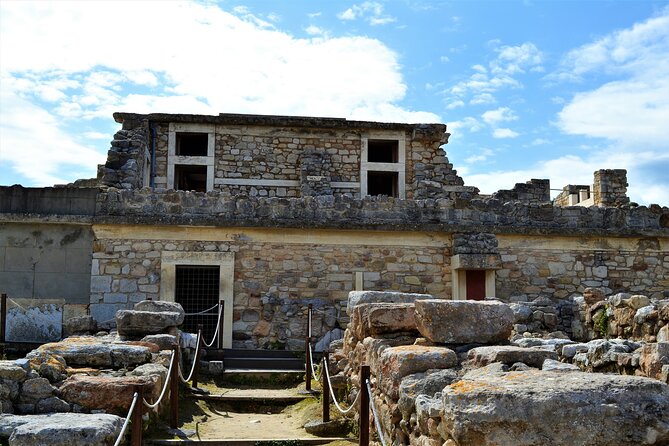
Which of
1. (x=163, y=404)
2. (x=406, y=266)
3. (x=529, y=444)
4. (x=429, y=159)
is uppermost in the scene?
(x=429, y=159)

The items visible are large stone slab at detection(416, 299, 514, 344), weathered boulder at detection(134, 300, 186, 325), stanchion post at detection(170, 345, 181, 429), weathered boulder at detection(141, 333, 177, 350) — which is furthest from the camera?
weathered boulder at detection(134, 300, 186, 325)

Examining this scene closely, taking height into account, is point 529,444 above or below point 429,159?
below

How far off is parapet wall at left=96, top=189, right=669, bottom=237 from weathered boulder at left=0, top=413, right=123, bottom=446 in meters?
7.78

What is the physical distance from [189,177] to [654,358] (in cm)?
1871

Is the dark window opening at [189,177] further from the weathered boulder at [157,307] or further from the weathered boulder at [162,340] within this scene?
the weathered boulder at [162,340]

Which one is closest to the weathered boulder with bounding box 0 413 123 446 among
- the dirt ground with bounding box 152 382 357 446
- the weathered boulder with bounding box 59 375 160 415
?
the weathered boulder with bounding box 59 375 160 415

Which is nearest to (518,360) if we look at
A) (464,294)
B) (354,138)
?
(464,294)

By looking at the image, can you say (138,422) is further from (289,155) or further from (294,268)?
(289,155)

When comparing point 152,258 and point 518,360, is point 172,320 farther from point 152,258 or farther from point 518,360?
point 518,360

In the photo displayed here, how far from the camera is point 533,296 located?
46.8 ft

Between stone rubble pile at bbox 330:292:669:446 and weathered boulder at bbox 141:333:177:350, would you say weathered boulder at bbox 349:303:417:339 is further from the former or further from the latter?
weathered boulder at bbox 141:333:177:350

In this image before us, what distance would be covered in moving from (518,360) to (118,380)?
3876mm

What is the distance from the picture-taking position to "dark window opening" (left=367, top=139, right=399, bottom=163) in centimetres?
2162

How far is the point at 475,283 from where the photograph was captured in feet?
46.0
